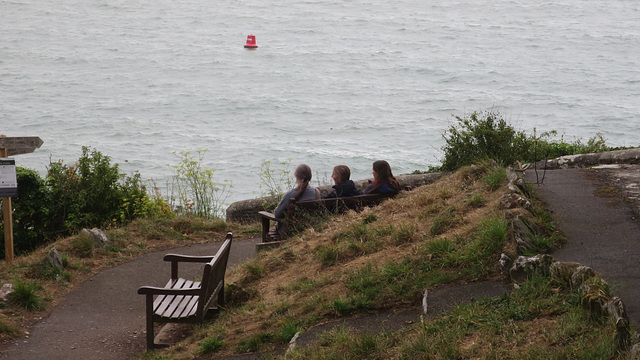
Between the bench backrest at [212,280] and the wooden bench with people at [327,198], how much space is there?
1760 mm

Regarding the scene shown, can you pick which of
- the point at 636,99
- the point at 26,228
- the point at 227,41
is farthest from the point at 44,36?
the point at 26,228

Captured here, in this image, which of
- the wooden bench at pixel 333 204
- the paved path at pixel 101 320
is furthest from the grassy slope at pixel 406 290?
the paved path at pixel 101 320

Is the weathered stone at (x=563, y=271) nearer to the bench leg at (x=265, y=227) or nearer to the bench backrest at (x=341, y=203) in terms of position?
the bench backrest at (x=341, y=203)

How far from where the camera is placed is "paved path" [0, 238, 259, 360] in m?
6.92

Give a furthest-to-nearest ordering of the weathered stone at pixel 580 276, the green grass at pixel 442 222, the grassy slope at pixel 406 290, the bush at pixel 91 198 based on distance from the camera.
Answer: the bush at pixel 91 198 < the green grass at pixel 442 222 < the weathered stone at pixel 580 276 < the grassy slope at pixel 406 290

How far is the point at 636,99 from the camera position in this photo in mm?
50844

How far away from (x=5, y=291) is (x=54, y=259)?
1.17 m

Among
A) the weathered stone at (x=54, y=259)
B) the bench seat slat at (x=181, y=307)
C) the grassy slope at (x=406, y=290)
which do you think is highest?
the grassy slope at (x=406, y=290)

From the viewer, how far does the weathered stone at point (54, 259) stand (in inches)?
364

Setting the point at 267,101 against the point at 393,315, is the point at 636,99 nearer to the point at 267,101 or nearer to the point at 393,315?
the point at 267,101

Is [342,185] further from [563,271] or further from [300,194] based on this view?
[563,271]

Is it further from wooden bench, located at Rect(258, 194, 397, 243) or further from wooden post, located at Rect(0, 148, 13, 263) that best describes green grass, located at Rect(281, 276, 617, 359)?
wooden post, located at Rect(0, 148, 13, 263)

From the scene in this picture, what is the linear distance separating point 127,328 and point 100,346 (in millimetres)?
552

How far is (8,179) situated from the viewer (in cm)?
968
